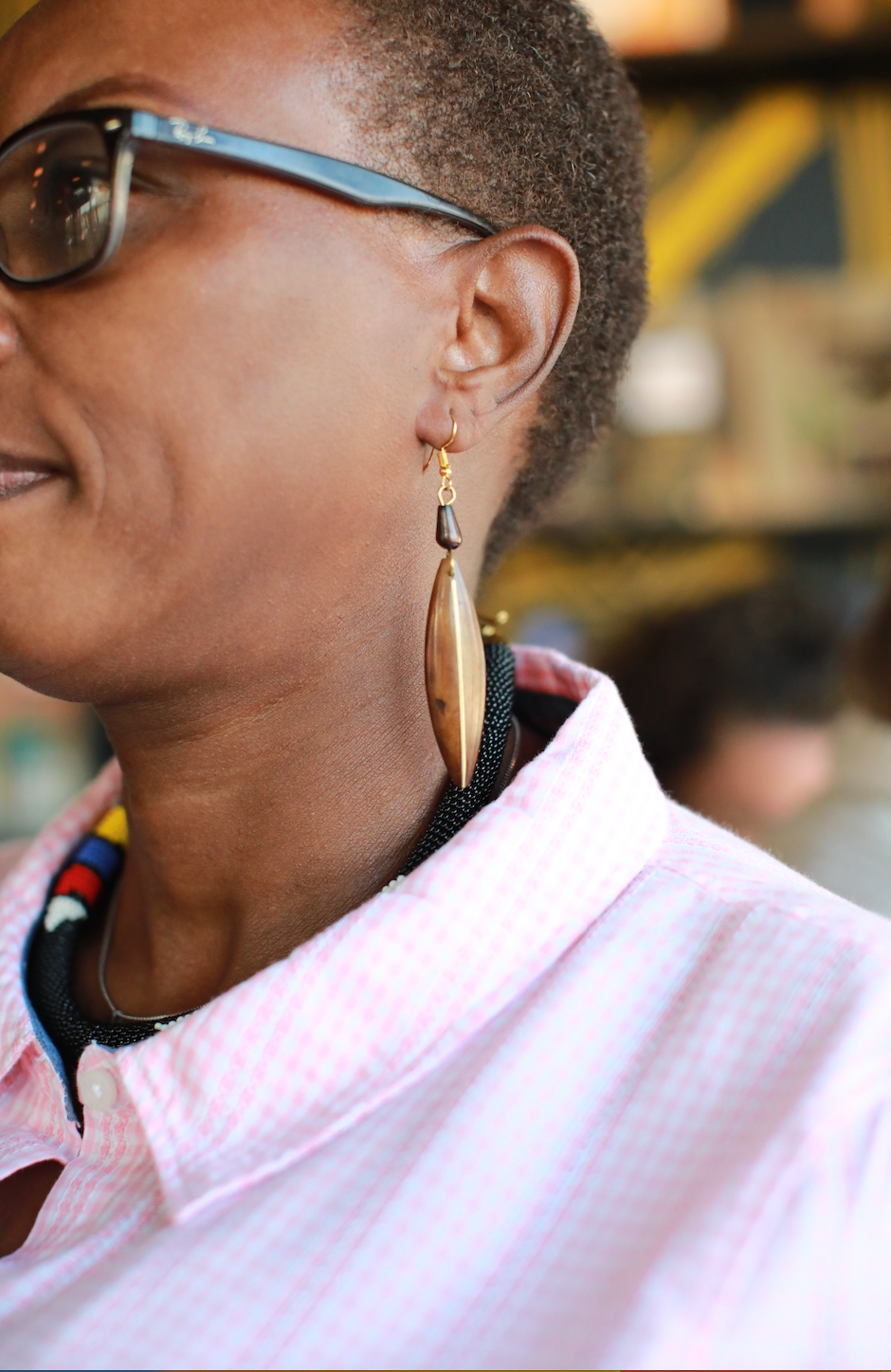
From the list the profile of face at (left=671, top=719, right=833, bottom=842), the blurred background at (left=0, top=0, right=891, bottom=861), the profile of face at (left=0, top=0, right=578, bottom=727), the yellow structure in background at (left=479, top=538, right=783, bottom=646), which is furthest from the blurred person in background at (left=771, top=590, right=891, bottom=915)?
the profile of face at (left=0, top=0, right=578, bottom=727)

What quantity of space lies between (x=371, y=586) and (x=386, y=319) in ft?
0.62

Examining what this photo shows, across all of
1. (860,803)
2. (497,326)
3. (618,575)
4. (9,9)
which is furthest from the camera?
(618,575)

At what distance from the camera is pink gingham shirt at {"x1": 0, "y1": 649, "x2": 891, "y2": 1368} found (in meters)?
0.69

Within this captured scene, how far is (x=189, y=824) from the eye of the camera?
105cm

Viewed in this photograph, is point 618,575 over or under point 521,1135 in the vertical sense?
under

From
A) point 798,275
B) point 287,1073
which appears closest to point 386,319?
point 287,1073

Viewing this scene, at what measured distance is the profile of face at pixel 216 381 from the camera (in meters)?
0.87

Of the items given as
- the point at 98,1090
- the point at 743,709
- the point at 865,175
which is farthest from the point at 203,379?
the point at 865,175

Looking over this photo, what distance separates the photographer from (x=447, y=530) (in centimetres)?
95

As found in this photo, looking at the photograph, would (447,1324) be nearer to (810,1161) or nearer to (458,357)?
(810,1161)

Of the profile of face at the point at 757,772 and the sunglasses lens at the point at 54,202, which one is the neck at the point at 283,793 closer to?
the sunglasses lens at the point at 54,202

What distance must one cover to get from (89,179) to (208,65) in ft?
0.38

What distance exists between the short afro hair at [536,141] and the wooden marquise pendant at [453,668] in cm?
27

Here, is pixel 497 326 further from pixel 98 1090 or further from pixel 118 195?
pixel 98 1090
